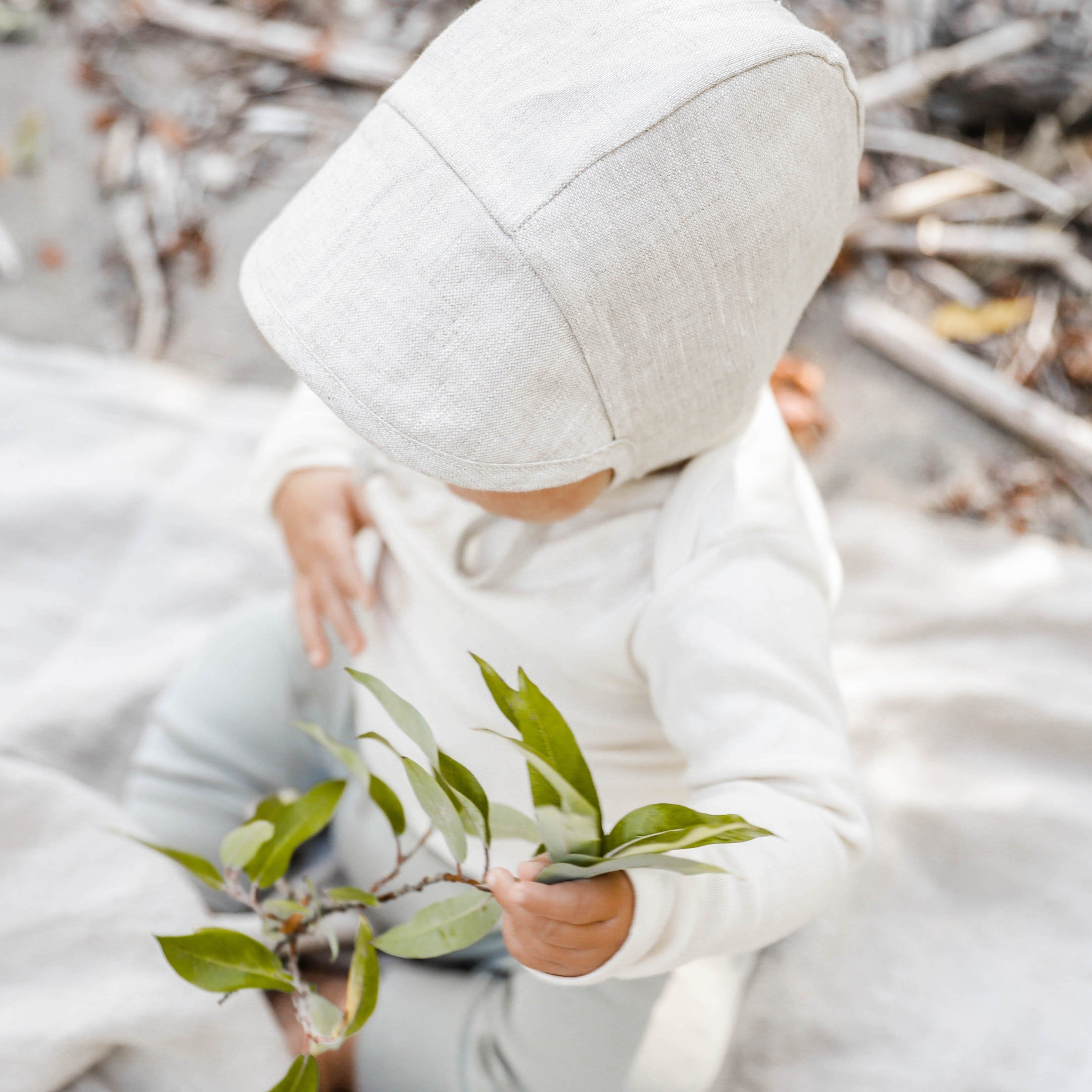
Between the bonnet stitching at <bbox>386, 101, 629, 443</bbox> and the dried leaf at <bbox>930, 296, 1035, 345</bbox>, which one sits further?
the dried leaf at <bbox>930, 296, 1035, 345</bbox>

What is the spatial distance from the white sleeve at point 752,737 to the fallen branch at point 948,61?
3.24ft

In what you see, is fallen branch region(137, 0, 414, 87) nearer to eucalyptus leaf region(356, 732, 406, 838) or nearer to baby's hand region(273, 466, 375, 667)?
baby's hand region(273, 466, 375, 667)

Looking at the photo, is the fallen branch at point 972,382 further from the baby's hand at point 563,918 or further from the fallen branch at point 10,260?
the fallen branch at point 10,260

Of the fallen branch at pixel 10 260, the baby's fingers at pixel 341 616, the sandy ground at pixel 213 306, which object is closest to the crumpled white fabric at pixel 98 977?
the baby's fingers at pixel 341 616

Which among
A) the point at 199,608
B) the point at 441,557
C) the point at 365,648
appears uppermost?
the point at 441,557

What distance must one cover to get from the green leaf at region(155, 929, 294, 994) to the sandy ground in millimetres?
884

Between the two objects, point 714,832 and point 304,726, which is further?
point 304,726

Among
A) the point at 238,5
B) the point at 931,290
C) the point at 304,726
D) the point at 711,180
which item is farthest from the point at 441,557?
the point at 238,5

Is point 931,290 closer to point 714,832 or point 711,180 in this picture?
point 711,180

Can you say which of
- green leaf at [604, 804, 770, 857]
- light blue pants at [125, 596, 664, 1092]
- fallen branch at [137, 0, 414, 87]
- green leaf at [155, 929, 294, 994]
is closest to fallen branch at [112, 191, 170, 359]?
fallen branch at [137, 0, 414, 87]

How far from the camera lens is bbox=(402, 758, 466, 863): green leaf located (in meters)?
0.43

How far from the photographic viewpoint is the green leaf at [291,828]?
54 cm

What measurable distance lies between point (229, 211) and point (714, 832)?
123 centimetres

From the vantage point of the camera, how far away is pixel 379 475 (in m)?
0.72
